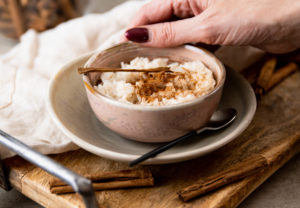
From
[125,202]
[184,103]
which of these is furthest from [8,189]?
[184,103]

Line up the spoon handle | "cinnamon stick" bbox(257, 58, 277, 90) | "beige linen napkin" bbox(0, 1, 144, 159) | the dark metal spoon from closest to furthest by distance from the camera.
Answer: the spoon handle → the dark metal spoon → "beige linen napkin" bbox(0, 1, 144, 159) → "cinnamon stick" bbox(257, 58, 277, 90)

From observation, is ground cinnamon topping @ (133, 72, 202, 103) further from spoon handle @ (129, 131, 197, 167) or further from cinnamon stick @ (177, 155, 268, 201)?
cinnamon stick @ (177, 155, 268, 201)

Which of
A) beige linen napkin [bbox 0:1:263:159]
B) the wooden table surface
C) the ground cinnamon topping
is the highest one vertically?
the ground cinnamon topping

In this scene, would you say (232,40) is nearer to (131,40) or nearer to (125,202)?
(131,40)

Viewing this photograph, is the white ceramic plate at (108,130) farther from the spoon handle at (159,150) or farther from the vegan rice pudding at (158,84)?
the vegan rice pudding at (158,84)

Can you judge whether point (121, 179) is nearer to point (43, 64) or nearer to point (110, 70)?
point (110, 70)

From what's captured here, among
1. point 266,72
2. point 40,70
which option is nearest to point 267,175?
point 266,72

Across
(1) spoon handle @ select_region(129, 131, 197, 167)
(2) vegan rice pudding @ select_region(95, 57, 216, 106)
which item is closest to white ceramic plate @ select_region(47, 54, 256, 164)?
(1) spoon handle @ select_region(129, 131, 197, 167)

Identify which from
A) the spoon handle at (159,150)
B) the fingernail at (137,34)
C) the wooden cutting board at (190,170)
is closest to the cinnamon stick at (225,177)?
the wooden cutting board at (190,170)
